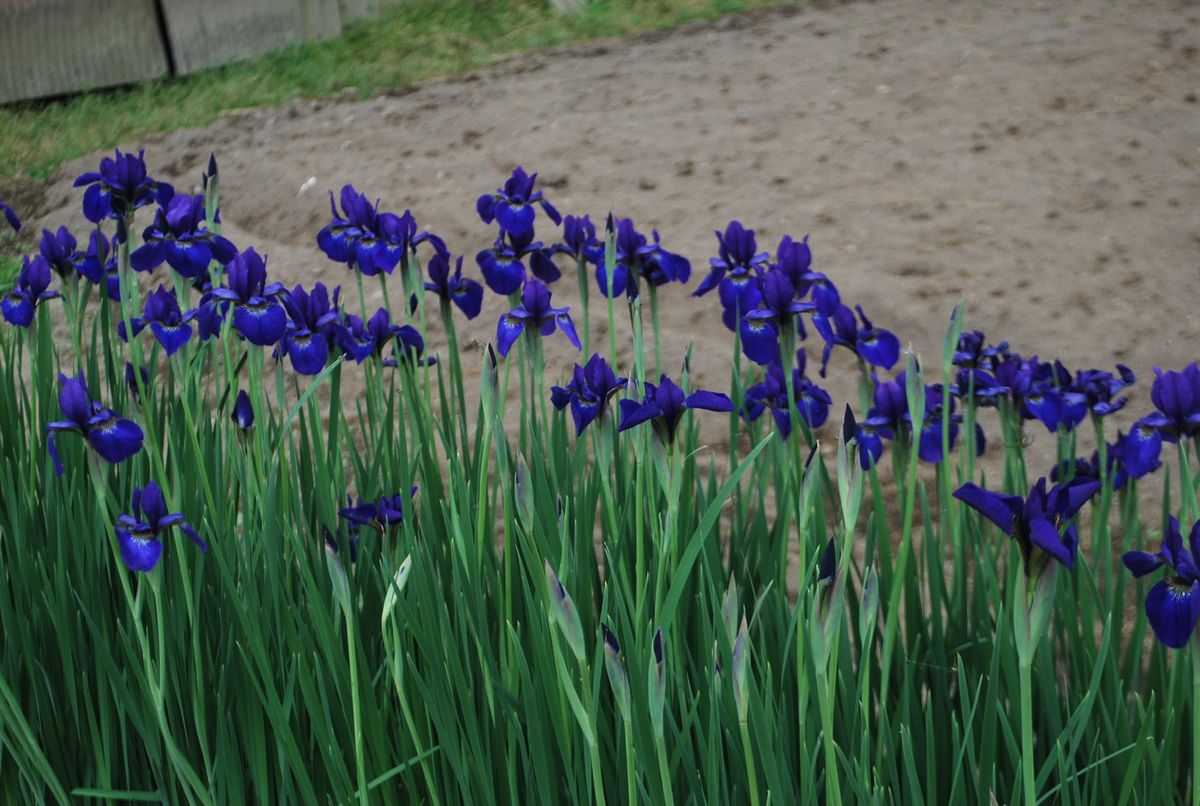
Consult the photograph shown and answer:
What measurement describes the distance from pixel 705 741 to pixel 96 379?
3.73 feet

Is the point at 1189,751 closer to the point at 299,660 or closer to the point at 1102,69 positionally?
the point at 299,660

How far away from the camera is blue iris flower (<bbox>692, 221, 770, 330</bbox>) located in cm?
192

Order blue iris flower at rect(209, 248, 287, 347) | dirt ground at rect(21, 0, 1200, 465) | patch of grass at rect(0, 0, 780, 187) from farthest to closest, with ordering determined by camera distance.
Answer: patch of grass at rect(0, 0, 780, 187) → dirt ground at rect(21, 0, 1200, 465) → blue iris flower at rect(209, 248, 287, 347)

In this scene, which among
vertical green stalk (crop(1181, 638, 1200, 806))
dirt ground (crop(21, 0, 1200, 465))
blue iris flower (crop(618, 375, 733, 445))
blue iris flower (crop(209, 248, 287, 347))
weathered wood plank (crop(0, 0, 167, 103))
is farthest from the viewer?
weathered wood plank (crop(0, 0, 167, 103))

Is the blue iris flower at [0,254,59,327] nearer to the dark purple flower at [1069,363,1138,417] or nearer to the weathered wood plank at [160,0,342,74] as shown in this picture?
the dark purple flower at [1069,363,1138,417]

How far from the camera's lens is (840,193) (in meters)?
4.49

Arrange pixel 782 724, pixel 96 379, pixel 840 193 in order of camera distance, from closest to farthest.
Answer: pixel 782 724 < pixel 96 379 < pixel 840 193

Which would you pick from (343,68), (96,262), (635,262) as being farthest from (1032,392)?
(343,68)

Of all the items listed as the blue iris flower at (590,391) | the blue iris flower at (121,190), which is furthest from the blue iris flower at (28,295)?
the blue iris flower at (590,391)

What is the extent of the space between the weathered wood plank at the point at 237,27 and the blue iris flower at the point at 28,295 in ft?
14.8

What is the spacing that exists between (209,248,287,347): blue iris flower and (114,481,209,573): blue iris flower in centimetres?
30

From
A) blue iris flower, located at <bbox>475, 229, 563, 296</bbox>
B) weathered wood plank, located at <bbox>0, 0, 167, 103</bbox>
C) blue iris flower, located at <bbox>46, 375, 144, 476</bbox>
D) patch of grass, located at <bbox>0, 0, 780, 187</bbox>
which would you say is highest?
weathered wood plank, located at <bbox>0, 0, 167, 103</bbox>

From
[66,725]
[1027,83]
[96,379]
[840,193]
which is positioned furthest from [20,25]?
[66,725]

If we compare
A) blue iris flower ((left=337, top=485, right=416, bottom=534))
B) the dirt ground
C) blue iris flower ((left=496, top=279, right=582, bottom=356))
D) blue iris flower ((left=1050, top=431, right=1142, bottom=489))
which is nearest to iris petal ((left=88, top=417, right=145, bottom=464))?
blue iris flower ((left=337, top=485, right=416, bottom=534))
